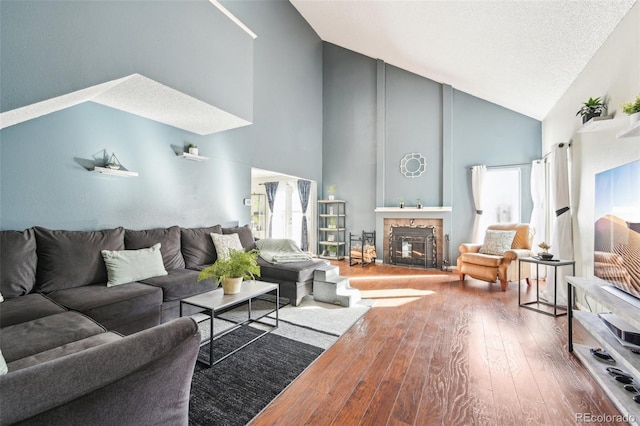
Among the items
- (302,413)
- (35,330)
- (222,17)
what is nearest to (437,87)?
(222,17)

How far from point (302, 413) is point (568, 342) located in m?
2.30

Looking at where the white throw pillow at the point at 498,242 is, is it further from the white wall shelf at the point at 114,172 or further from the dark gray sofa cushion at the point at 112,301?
the white wall shelf at the point at 114,172

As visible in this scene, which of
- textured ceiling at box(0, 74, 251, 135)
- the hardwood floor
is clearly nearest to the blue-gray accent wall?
textured ceiling at box(0, 74, 251, 135)

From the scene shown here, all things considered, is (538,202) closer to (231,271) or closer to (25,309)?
(231,271)

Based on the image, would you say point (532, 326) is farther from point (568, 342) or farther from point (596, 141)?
point (596, 141)

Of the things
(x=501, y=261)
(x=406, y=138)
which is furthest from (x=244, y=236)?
(x=406, y=138)

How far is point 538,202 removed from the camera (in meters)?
4.74

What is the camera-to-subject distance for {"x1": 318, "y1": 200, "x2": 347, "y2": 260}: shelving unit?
22.7 feet

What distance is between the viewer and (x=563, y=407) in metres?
1.65

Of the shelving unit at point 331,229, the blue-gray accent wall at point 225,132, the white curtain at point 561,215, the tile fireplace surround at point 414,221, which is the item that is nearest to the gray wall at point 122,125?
the blue-gray accent wall at point 225,132

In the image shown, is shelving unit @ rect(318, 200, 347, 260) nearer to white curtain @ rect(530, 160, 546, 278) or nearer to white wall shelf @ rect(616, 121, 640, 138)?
white curtain @ rect(530, 160, 546, 278)

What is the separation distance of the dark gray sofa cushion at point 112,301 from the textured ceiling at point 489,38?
431 centimetres

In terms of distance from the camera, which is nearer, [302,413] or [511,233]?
[302,413]

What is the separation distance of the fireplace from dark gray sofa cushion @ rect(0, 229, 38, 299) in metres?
5.67
